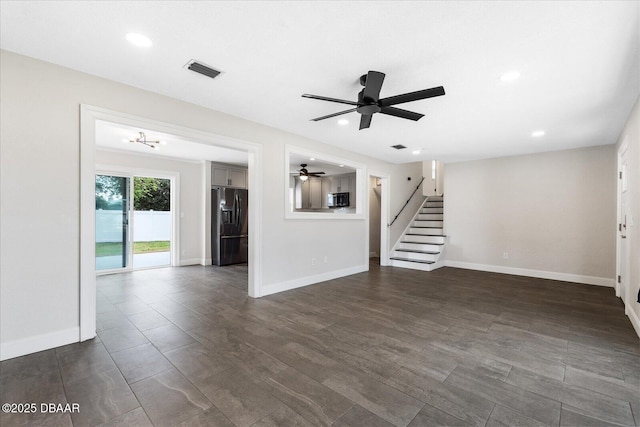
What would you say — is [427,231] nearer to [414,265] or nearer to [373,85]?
[414,265]

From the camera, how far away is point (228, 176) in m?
7.50

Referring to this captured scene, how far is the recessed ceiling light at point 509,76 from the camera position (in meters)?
2.69

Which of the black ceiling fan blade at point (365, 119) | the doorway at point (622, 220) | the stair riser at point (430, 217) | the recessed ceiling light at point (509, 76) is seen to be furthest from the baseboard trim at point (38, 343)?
the stair riser at point (430, 217)

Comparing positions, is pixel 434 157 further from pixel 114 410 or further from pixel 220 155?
pixel 114 410

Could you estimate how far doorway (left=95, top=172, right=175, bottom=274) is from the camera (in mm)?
5961

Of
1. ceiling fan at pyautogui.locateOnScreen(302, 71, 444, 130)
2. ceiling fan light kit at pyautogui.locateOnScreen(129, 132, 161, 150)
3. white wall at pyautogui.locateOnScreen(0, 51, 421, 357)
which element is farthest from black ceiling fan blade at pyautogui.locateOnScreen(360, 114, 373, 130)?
ceiling fan light kit at pyautogui.locateOnScreen(129, 132, 161, 150)

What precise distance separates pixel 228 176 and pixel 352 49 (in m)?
5.83

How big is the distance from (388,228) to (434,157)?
2.02 m

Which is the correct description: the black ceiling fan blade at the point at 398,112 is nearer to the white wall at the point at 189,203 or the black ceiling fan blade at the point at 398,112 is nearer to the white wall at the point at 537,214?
the white wall at the point at 537,214

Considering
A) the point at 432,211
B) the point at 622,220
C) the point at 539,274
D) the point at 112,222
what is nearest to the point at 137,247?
the point at 112,222

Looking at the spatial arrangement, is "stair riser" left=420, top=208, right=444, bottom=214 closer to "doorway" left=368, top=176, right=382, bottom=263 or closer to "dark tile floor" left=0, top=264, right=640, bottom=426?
"doorway" left=368, top=176, right=382, bottom=263

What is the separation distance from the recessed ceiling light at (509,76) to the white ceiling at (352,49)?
7 centimetres

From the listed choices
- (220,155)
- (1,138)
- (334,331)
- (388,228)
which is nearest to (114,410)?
(334,331)

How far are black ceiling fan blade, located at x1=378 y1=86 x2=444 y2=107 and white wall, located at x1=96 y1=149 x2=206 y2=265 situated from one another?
18.5 ft
